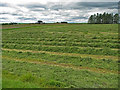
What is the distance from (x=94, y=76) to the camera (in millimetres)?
8375

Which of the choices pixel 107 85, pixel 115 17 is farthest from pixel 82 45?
pixel 115 17

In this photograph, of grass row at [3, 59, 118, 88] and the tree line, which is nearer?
grass row at [3, 59, 118, 88]

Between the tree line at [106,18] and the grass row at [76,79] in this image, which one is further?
the tree line at [106,18]

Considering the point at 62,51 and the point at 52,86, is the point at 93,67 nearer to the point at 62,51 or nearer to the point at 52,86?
the point at 52,86

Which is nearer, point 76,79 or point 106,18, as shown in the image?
point 76,79

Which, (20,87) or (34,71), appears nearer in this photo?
(20,87)

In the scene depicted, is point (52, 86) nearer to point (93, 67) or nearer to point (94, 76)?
point (94, 76)

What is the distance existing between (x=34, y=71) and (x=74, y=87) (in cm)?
366

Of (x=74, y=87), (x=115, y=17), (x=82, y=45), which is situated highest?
(x=115, y=17)

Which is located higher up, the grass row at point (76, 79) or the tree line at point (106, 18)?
the tree line at point (106, 18)

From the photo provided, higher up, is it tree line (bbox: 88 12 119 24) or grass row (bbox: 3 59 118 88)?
tree line (bbox: 88 12 119 24)

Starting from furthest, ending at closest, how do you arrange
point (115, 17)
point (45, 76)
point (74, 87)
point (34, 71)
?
point (115, 17), point (34, 71), point (45, 76), point (74, 87)

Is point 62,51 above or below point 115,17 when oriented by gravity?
below

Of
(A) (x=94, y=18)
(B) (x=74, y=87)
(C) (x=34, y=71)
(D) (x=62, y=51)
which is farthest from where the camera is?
(A) (x=94, y=18)
